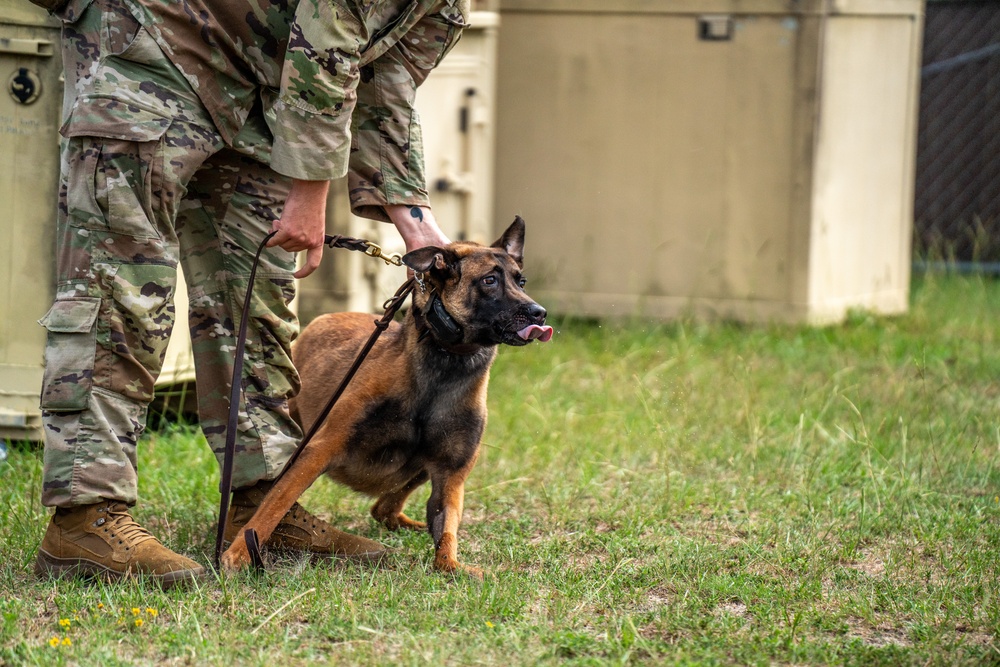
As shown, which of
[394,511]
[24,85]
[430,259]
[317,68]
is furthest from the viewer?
[24,85]

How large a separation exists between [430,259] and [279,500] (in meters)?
0.77

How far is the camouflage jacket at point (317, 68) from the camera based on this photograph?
2.82m

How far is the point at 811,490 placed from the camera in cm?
421

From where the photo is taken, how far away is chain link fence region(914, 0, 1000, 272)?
32.5ft

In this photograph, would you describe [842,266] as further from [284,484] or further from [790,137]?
[284,484]

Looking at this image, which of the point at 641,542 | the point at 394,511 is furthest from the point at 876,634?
the point at 394,511

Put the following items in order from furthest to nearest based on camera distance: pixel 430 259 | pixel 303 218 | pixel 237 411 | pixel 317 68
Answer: pixel 430 259 → pixel 237 411 → pixel 303 218 → pixel 317 68

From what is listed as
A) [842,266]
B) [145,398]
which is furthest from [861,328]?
[145,398]

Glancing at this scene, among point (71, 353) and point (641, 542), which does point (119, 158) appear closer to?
point (71, 353)

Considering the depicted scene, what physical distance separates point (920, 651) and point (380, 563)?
1455 mm

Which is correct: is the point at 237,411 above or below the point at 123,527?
above

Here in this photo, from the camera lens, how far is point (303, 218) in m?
2.97

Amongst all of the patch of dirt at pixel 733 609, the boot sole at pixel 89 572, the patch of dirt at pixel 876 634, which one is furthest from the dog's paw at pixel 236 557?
the patch of dirt at pixel 876 634

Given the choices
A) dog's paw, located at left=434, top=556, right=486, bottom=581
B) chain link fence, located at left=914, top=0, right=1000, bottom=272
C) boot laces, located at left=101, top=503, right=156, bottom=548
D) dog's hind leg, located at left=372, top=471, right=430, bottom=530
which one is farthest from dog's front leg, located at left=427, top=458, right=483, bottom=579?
chain link fence, located at left=914, top=0, right=1000, bottom=272
